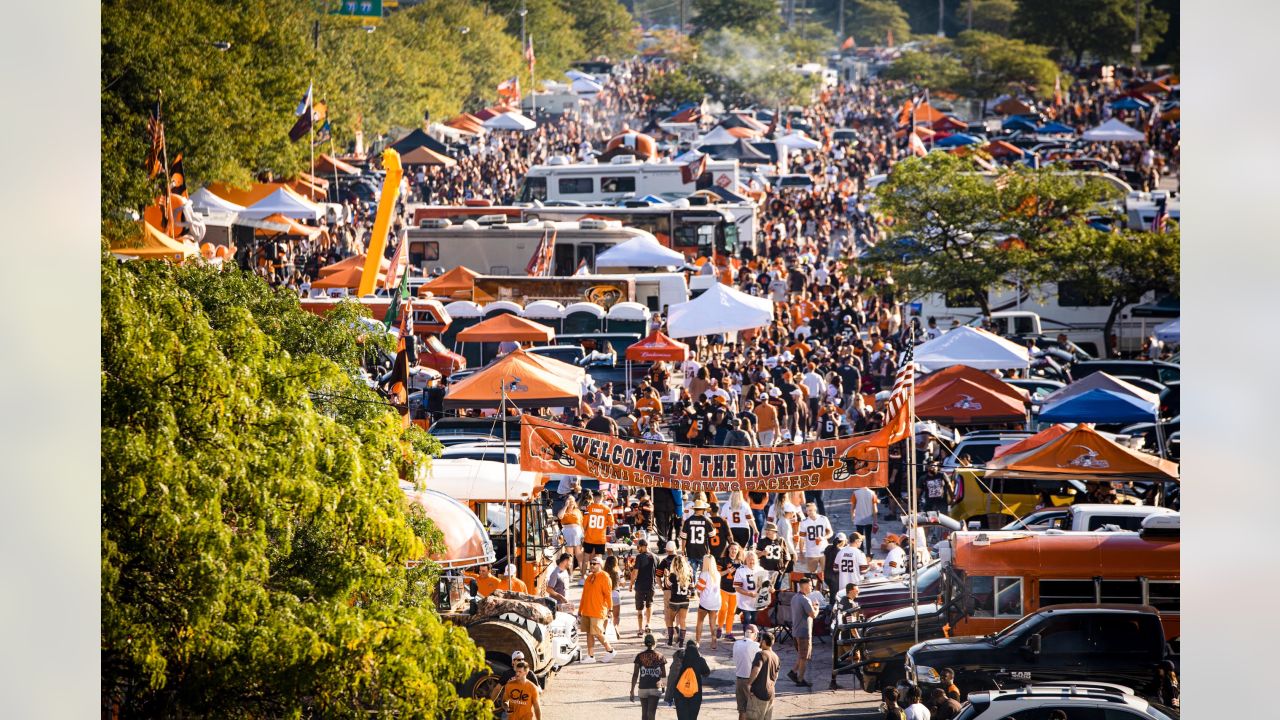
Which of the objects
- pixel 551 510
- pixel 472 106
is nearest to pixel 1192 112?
pixel 551 510

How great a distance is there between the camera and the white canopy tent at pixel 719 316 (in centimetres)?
2417

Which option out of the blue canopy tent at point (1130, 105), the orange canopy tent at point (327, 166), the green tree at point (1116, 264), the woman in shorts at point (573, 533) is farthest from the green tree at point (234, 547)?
the blue canopy tent at point (1130, 105)

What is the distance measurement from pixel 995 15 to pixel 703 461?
57.5m

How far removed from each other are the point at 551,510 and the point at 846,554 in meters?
4.16

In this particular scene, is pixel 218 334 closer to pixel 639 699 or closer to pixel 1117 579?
pixel 639 699

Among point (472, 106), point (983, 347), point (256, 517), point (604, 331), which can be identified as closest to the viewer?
point (256, 517)

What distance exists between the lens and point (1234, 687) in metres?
11.1

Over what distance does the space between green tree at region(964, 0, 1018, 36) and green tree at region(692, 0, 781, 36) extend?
29.4 ft

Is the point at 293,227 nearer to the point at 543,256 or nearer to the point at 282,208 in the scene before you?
the point at 282,208

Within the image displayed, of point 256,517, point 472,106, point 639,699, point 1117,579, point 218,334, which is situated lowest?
point 639,699

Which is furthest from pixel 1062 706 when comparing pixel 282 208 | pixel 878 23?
pixel 878 23

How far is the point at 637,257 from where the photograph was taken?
29.1 metres

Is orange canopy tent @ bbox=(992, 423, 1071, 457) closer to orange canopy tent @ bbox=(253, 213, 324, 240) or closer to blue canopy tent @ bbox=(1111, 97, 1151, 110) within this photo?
orange canopy tent @ bbox=(253, 213, 324, 240)
